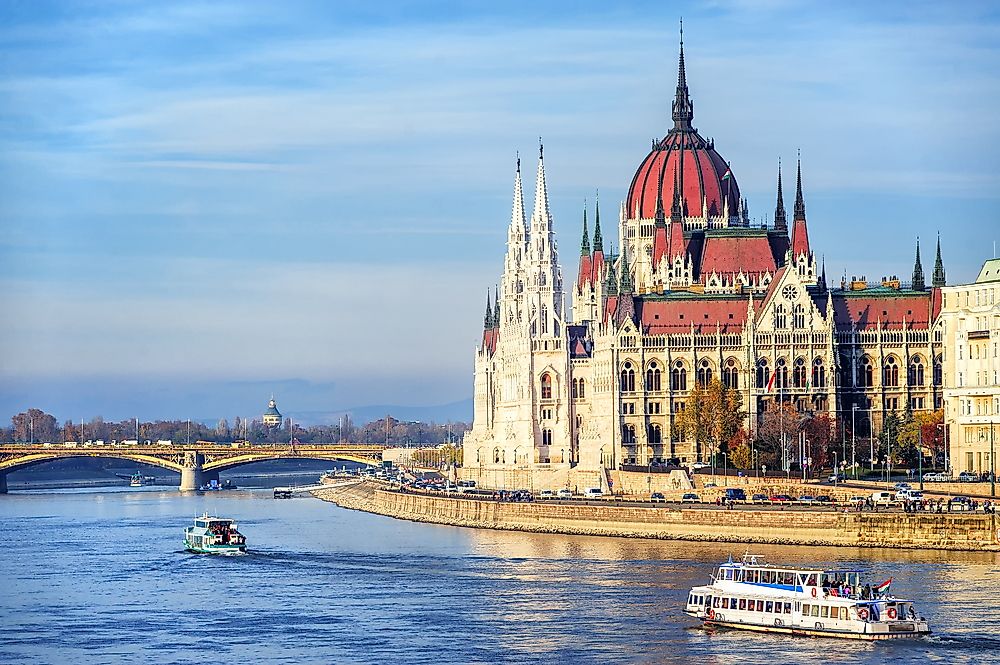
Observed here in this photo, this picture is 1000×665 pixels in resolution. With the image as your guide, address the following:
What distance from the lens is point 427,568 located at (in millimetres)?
138000

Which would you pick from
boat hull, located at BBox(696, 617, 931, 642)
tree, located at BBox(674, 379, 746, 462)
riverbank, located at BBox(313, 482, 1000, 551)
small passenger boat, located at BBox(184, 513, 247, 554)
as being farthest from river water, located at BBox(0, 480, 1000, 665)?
tree, located at BBox(674, 379, 746, 462)

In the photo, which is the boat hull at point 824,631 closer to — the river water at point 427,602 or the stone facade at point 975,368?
the river water at point 427,602

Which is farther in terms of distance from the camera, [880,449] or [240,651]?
[880,449]

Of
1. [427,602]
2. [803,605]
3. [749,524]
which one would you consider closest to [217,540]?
[749,524]

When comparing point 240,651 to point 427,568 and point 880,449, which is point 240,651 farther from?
point 880,449

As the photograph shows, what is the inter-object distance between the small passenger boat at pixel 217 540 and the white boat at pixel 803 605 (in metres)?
49.7

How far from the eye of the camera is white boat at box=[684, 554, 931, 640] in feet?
332

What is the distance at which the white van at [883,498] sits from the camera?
146900 millimetres

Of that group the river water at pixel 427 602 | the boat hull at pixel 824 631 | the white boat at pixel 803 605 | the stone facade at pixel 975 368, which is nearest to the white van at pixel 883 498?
the river water at pixel 427 602

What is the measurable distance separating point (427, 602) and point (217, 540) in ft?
122

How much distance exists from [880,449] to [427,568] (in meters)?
69.4

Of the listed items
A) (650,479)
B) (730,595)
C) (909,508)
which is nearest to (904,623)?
(730,595)

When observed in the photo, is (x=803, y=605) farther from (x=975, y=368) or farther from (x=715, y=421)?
(x=715, y=421)

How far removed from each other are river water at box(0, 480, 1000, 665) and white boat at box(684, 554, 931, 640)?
101cm
